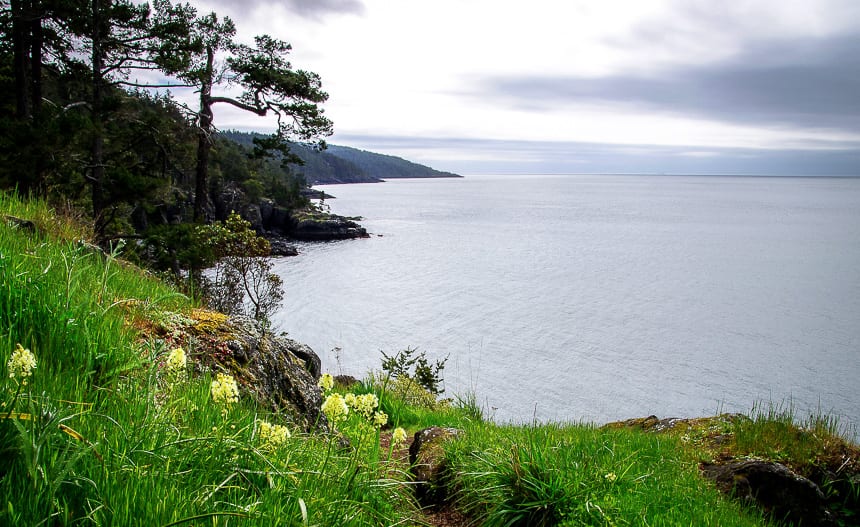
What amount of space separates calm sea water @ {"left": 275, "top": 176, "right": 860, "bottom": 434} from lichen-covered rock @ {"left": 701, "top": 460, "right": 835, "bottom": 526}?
3.90 m

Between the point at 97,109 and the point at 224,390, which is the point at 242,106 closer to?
the point at 97,109

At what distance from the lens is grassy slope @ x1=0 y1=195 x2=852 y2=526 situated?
6.09 ft

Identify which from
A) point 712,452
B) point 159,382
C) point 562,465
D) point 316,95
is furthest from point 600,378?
point 159,382

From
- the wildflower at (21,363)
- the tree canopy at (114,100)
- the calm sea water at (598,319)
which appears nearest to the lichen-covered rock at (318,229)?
the calm sea water at (598,319)

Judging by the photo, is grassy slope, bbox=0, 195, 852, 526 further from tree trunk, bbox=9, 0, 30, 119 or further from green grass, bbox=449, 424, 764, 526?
tree trunk, bbox=9, 0, 30, 119

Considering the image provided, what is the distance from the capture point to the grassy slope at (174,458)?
6.09 feet

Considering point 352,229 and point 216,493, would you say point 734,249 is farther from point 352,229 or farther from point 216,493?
point 216,493

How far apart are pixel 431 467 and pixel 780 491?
135 inches

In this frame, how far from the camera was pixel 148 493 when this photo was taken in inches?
74.8

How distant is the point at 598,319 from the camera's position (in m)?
42.3

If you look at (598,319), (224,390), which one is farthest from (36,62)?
(598,319)

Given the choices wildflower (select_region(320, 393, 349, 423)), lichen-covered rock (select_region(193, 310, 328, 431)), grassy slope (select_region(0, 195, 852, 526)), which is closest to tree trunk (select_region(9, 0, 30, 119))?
grassy slope (select_region(0, 195, 852, 526))

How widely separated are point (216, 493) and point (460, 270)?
192ft

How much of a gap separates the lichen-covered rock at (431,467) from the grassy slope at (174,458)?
0.20 m
